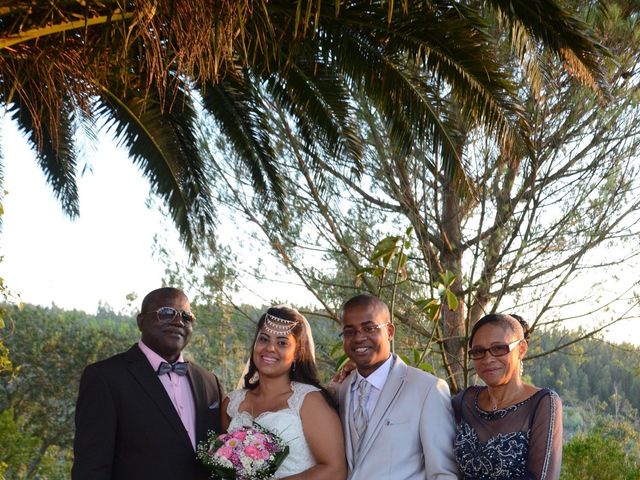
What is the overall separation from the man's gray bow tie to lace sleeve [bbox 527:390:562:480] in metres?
1.83

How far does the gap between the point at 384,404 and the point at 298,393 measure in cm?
45

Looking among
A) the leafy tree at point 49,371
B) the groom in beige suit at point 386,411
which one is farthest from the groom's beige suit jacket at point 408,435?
the leafy tree at point 49,371

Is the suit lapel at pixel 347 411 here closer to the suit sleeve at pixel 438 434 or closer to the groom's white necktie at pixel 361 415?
the groom's white necktie at pixel 361 415

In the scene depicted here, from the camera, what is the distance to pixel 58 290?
70.8 ft

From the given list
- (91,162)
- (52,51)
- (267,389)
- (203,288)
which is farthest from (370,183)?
(267,389)

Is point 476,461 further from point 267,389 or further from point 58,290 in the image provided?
point 58,290

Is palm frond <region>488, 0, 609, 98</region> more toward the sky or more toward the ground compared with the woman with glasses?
more toward the sky

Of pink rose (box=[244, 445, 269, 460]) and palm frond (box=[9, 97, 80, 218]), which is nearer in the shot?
pink rose (box=[244, 445, 269, 460])

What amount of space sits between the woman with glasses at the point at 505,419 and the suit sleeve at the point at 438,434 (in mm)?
56

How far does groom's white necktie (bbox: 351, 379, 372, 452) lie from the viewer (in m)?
4.59

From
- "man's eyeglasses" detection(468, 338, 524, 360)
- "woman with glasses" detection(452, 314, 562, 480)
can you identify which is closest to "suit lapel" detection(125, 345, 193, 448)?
"woman with glasses" detection(452, 314, 562, 480)

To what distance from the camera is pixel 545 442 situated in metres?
4.05

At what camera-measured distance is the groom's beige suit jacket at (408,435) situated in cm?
439

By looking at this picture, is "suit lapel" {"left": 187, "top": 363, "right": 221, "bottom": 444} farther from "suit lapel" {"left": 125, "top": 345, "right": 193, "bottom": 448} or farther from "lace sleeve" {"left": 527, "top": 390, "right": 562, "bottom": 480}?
"lace sleeve" {"left": 527, "top": 390, "right": 562, "bottom": 480}
